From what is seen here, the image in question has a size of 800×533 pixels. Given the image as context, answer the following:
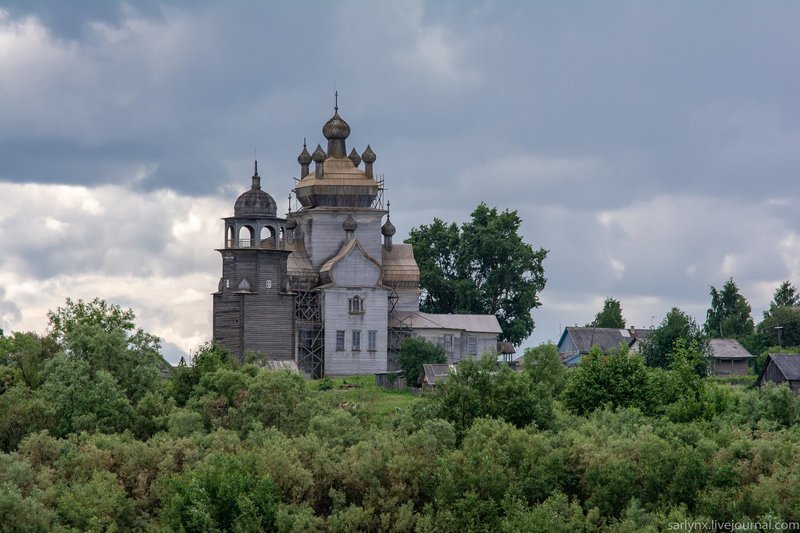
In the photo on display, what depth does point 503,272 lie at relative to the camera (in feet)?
346

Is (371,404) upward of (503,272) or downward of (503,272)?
downward

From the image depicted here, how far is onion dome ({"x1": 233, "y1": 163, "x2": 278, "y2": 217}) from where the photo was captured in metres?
91.4

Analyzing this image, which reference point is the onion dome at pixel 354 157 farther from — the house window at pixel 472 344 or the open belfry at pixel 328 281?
the house window at pixel 472 344

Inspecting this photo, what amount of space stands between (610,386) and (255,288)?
30.4 meters

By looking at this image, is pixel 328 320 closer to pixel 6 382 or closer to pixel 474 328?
pixel 474 328

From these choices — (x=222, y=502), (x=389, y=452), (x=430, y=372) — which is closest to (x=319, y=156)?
(x=430, y=372)

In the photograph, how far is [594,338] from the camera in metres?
111

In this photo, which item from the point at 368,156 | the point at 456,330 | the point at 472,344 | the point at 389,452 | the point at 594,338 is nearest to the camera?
the point at 389,452

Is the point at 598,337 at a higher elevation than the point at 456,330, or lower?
higher

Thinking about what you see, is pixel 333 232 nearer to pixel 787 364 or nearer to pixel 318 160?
pixel 318 160

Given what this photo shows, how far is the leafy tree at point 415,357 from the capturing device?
88688mm

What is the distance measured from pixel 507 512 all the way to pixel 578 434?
617 cm

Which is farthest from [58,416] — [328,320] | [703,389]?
[328,320]

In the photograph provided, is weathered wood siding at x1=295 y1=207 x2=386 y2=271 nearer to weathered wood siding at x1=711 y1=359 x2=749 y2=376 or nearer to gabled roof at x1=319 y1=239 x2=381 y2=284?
gabled roof at x1=319 y1=239 x2=381 y2=284
